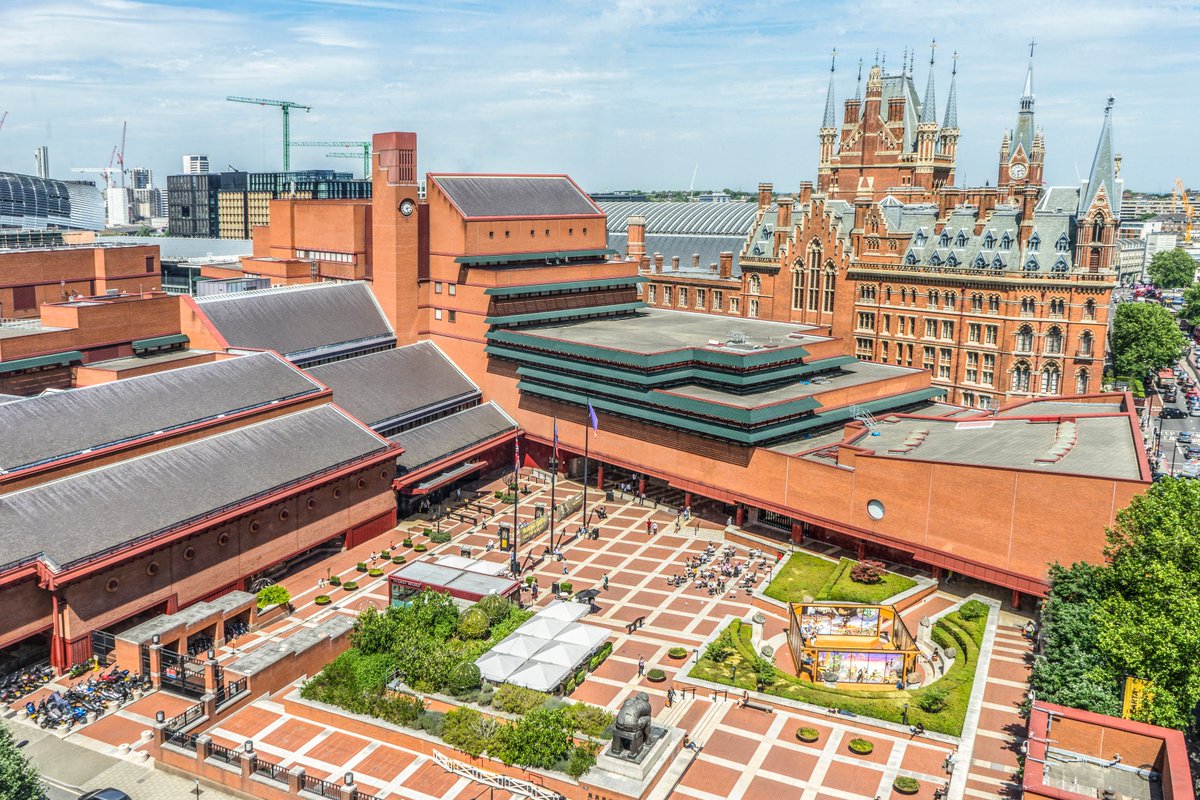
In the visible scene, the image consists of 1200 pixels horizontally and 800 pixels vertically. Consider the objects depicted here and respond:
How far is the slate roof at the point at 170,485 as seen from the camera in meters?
46.3

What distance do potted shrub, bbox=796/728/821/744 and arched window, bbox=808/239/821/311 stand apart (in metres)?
72.1

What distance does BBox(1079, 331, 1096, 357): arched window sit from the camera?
89.2m

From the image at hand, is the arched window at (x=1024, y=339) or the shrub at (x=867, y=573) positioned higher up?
the arched window at (x=1024, y=339)

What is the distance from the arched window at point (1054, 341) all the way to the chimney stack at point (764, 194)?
130ft

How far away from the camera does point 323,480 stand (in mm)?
60000

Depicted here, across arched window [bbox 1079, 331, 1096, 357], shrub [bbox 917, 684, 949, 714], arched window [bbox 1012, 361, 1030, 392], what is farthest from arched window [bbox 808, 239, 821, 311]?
shrub [bbox 917, 684, 949, 714]

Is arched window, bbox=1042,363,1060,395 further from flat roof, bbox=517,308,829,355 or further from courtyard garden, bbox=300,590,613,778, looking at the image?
courtyard garden, bbox=300,590,613,778

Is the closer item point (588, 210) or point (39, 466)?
point (39, 466)

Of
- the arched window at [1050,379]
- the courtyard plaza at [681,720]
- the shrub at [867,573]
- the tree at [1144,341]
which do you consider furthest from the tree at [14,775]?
the tree at [1144,341]

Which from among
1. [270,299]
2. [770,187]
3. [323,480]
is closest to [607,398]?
[323,480]

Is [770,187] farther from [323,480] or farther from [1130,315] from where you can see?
[323,480]

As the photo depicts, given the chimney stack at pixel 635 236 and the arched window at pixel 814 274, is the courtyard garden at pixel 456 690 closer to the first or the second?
the arched window at pixel 814 274

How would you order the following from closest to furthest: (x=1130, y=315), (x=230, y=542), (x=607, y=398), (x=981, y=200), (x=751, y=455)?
1. (x=230, y=542)
2. (x=751, y=455)
3. (x=607, y=398)
4. (x=981, y=200)
5. (x=1130, y=315)

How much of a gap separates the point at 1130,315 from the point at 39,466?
12662 cm
